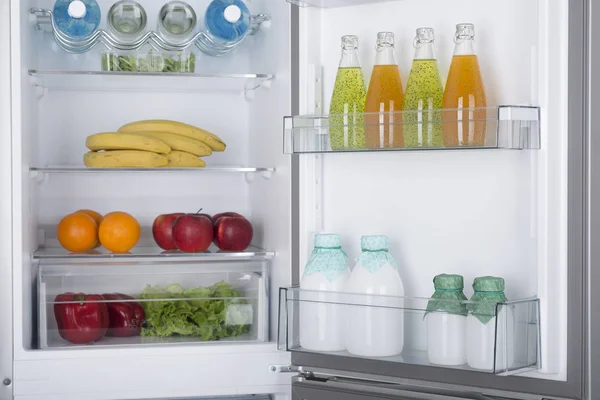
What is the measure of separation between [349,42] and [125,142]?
2.19 ft

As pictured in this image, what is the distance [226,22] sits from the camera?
6.40 feet

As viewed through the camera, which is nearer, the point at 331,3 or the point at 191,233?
the point at 331,3

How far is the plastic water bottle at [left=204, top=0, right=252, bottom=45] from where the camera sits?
6.36 ft

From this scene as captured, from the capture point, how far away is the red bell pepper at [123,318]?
1.93 metres

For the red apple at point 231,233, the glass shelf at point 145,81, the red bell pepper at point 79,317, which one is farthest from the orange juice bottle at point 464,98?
the red bell pepper at point 79,317

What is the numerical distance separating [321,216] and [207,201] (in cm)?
69

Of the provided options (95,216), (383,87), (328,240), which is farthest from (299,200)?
(95,216)

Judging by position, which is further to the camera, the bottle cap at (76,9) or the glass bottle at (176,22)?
the glass bottle at (176,22)

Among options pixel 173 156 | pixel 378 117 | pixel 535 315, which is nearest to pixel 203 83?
pixel 173 156

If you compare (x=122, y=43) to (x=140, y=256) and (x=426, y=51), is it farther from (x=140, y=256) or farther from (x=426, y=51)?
(x=426, y=51)

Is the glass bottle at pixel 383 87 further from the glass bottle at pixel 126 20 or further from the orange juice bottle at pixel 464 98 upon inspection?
the glass bottle at pixel 126 20

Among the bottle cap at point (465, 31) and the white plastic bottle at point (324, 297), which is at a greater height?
the bottle cap at point (465, 31)

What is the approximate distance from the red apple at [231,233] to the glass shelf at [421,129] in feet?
1.47

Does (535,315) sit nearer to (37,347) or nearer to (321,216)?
(321,216)
